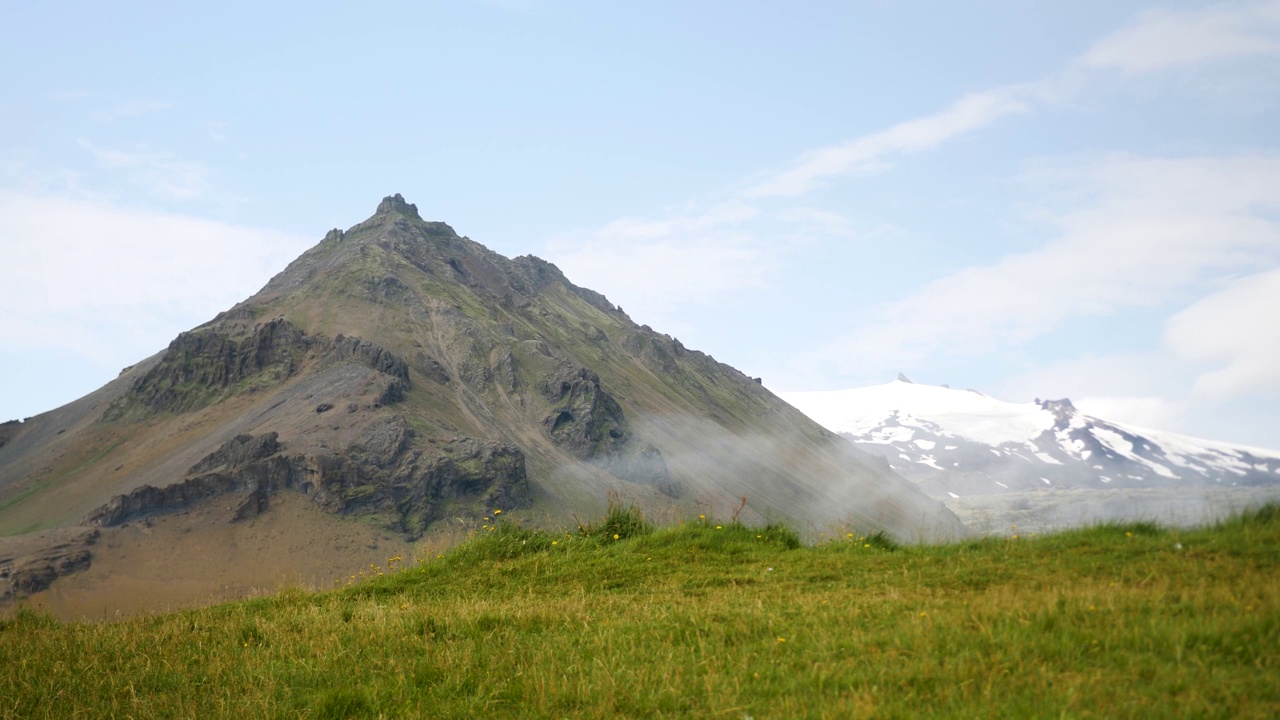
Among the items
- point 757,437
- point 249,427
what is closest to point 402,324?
point 249,427

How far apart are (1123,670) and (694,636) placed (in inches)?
149

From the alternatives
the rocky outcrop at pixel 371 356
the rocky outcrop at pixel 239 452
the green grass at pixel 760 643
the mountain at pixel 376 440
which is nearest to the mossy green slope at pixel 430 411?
the rocky outcrop at pixel 371 356

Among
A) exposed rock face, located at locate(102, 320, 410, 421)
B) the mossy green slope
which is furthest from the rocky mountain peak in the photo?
exposed rock face, located at locate(102, 320, 410, 421)

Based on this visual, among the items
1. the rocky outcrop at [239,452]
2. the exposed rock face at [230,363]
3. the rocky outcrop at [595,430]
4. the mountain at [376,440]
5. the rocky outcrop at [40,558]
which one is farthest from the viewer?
the rocky outcrop at [595,430]

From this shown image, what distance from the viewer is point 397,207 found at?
590 feet

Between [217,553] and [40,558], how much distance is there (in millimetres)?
12610

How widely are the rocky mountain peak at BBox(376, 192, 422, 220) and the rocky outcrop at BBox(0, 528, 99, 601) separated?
11052 centimetres

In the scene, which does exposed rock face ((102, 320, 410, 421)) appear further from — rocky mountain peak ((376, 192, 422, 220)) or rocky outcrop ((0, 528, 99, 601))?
rocky mountain peak ((376, 192, 422, 220))

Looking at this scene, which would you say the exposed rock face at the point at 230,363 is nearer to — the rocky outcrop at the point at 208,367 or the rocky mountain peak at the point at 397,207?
the rocky outcrop at the point at 208,367

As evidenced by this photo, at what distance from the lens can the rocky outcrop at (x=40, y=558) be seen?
218 feet

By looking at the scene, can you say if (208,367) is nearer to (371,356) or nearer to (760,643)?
(371,356)

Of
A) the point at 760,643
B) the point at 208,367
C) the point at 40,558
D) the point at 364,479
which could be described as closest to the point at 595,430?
the point at 364,479

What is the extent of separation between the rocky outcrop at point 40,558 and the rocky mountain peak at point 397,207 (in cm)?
11052

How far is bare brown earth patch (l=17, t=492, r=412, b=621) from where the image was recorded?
67438 mm
